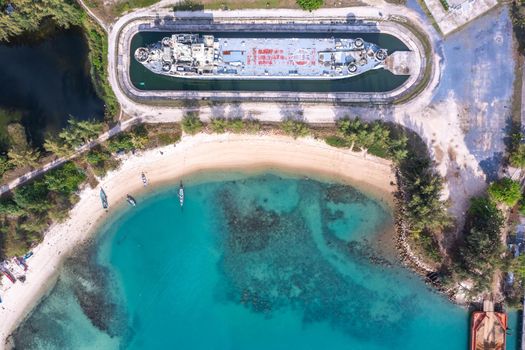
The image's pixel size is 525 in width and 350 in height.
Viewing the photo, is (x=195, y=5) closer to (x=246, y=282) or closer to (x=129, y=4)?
(x=129, y=4)

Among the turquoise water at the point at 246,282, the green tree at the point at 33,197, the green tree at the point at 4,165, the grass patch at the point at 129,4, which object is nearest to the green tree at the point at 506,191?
the turquoise water at the point at 246,282

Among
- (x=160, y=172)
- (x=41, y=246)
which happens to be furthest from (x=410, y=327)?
(x=41, y=246)

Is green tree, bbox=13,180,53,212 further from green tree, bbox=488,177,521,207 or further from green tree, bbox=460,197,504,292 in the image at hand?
green tree, bbox=488,177,521,207

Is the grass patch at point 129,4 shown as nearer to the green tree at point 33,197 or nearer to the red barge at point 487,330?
the green tree at point 33,197

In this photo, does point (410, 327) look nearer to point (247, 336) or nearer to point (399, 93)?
point (247, 336)

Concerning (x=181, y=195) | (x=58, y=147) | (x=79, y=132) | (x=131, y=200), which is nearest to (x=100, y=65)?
(x=79, y=132)

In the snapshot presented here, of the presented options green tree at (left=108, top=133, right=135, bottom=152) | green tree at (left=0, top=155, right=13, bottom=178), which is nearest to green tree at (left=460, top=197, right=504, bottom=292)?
green tree at (left=108, top=133, right=135, bottom=152)

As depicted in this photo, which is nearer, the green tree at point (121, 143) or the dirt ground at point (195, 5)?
the green tree at point (121, 143)

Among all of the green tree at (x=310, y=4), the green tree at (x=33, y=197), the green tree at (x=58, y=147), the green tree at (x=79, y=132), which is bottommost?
the green tree at (x=33, y=197)
